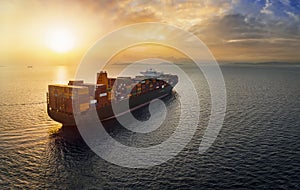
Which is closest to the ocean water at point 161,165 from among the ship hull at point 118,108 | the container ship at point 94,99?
the ship hull at point 118,108

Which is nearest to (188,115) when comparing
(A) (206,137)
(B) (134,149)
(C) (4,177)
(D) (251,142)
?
(A) (206,137)

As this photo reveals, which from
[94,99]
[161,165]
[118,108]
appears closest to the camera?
[161,165]

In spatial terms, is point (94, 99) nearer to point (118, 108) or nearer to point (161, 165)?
point (118, 108)

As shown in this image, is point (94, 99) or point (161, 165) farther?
point (94, 99)

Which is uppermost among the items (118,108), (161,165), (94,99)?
(94,99)

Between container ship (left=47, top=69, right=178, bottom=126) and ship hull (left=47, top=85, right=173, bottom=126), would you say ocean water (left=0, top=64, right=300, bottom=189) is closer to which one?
ship hull (left=47, top=85, right=173, bottom=126)

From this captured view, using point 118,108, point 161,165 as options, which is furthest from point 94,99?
point 161,165

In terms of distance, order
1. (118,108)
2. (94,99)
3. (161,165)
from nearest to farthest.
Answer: (161,165) < (94,99) < (118,108)

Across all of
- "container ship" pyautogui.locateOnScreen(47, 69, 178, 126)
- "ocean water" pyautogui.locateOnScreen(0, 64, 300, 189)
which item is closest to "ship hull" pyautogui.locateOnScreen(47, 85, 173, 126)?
"container ship" pyautogui.locateOnScreen(47, 69, 178, 126)

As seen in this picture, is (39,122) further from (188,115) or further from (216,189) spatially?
(216,189)
